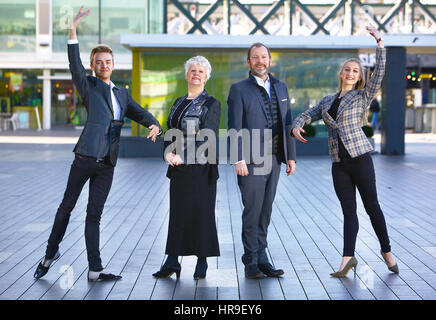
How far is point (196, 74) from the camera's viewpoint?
19.6 feet

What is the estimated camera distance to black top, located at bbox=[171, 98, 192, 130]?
600cm

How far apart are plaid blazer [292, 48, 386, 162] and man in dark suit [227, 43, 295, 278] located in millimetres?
198

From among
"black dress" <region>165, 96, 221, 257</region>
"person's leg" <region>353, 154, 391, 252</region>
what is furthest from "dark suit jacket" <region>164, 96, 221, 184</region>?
"person's leg" <region>353, 154, 391, 252</region>

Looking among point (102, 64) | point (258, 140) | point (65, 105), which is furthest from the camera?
point (65, 105)

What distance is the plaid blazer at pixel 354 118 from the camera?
20.1 feet

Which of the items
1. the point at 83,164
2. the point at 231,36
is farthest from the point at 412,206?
the point at 231,36

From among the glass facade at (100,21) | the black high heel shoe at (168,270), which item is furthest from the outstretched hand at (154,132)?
the glass facade at (100,21)

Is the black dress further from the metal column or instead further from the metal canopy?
the metal column

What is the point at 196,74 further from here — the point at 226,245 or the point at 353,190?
the point at 226,245

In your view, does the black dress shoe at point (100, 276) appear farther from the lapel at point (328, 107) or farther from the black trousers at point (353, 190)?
the lapel at point (328, 107)

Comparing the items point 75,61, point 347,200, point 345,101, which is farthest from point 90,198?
point 345,101

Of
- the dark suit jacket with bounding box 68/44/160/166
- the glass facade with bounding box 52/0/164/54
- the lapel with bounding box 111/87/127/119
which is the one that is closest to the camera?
the dark suit jacket with bounding box 68/44/160/166

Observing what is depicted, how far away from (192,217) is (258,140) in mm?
822
